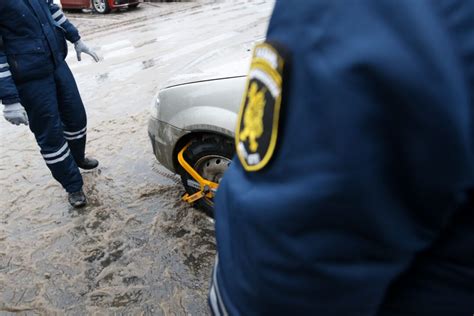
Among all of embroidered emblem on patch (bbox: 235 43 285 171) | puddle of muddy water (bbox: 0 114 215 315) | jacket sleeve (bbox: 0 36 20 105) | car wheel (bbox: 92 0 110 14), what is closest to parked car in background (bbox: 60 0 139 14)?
car wheel (bbox: 92 0 110 14)

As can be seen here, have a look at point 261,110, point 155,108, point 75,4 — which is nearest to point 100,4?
point 75,4

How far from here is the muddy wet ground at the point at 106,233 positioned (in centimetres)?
244

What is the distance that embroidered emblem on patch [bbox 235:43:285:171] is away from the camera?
0.63 meters

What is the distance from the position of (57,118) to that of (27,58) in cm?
46

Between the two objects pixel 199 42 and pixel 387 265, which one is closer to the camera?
pixel 387 265

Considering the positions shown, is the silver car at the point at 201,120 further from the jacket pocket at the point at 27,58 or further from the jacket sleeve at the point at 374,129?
the jacket sleeve at the point at 374,129

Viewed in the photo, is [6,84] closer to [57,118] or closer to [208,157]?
[57,118]

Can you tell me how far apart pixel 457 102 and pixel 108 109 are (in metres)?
5.17

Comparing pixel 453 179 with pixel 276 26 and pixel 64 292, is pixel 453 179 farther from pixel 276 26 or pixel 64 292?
pixel 64 292

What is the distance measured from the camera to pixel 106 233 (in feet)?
Result: 9.76

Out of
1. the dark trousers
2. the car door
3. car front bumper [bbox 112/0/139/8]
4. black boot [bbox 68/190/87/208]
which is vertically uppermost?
the dark trousers

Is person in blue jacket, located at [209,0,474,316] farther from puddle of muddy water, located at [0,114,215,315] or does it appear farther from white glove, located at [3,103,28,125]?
white glove, located at [3,103,28,125]

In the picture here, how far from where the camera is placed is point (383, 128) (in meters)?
0.53

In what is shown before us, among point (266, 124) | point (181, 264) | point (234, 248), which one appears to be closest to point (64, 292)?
point (181, 264)
